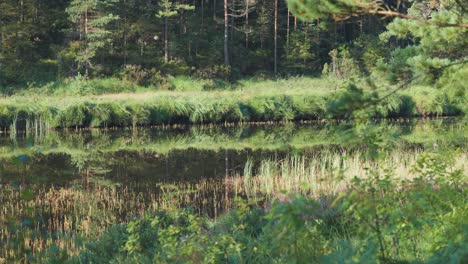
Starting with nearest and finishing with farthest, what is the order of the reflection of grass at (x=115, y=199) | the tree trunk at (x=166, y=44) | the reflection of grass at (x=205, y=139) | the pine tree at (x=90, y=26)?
the reflection of grass at (x=115, y=199) < the reflection of grass at (x=205, y=139) < the pine tree at (x=90, y=26) < the tree trunk at (x=166, y=44)

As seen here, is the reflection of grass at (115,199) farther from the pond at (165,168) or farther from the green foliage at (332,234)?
the green foliage at (332,234)

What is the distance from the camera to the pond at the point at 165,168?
32.0 ft

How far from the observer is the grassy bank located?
22.8 meters

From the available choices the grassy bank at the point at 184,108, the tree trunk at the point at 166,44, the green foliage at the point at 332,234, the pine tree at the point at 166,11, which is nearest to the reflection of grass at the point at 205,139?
the grassy bank at the point at 184,108

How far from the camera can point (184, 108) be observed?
25.1 m

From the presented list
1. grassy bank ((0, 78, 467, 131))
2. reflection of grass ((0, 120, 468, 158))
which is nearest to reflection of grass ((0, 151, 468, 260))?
reflection of grass ((0, 120, 468, 158))

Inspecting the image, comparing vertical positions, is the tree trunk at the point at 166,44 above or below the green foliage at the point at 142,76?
above

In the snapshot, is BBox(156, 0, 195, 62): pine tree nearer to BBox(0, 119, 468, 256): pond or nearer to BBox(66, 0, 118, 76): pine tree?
BBox(66, 0, 118, 76): pine tree

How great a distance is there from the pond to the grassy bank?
2.84 ft

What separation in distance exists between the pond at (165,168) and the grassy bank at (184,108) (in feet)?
2.84

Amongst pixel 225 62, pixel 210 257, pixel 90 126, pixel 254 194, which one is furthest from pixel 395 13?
pixel 225 62

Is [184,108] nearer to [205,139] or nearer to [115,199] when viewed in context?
[205,139]

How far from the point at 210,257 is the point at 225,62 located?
32708mm

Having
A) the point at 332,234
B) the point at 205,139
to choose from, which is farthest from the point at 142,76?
the point at 332,234
